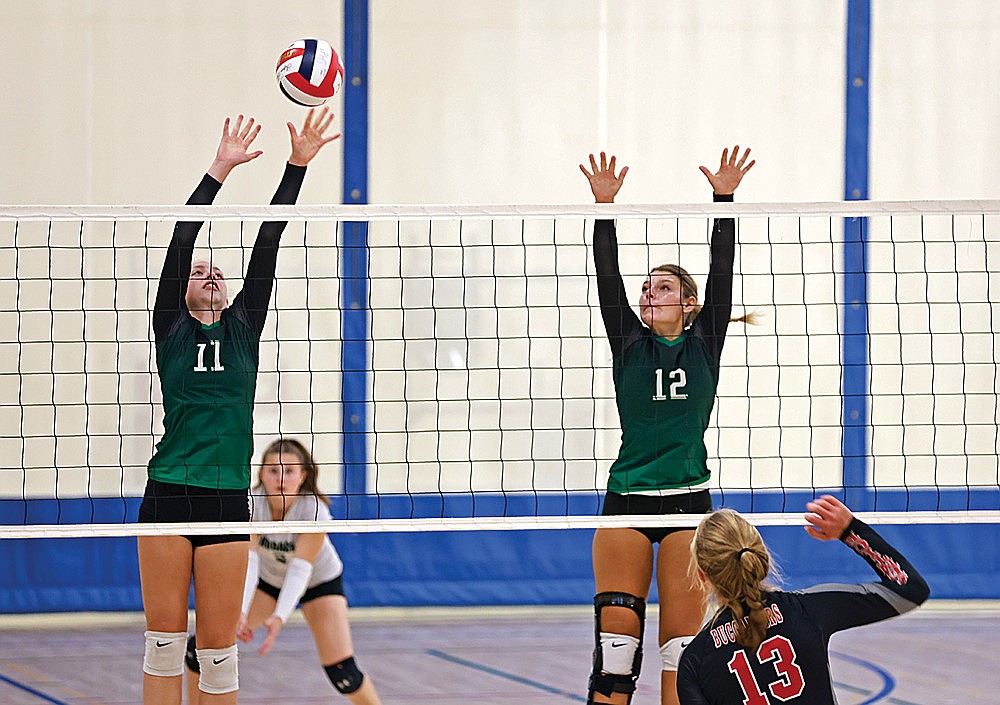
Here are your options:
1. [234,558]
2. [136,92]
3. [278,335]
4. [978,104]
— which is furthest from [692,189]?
[234,558]

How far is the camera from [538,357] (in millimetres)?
7922

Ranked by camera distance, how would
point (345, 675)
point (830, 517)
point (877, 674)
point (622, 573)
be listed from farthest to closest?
point (877, 674), point (345, 675), point (622, 573), point (830, 517)

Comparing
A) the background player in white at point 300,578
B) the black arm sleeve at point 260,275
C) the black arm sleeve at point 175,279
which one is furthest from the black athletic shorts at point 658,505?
the black arm sleeve at point 175,279

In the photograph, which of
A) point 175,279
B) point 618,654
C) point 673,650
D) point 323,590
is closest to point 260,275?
point 175,279

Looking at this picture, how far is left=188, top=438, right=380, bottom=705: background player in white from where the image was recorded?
4.72 m

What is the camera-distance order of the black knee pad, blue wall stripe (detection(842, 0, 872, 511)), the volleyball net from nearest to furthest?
the black knee pad
the volleyball net
blue wall stripe (detection(842, 0, 872, 511))

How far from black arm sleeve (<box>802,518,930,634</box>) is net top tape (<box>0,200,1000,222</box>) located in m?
1.47

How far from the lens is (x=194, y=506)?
434 centimetres

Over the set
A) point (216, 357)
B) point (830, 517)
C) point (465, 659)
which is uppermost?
point (216, 357)

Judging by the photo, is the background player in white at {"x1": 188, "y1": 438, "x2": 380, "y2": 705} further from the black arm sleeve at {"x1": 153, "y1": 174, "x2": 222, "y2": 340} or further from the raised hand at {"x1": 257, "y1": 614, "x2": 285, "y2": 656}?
the black arm sleeve at {"x1": 153, "y1": 174, "x2": 222, "y2": 340}

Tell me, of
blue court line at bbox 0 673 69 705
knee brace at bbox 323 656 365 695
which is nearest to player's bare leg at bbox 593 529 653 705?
knee brace at bbox 323 656 365 695

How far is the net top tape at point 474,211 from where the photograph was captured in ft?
13.9

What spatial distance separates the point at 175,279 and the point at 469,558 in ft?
12.8

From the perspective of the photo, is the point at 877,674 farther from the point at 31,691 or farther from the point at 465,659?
the point at 31,691
